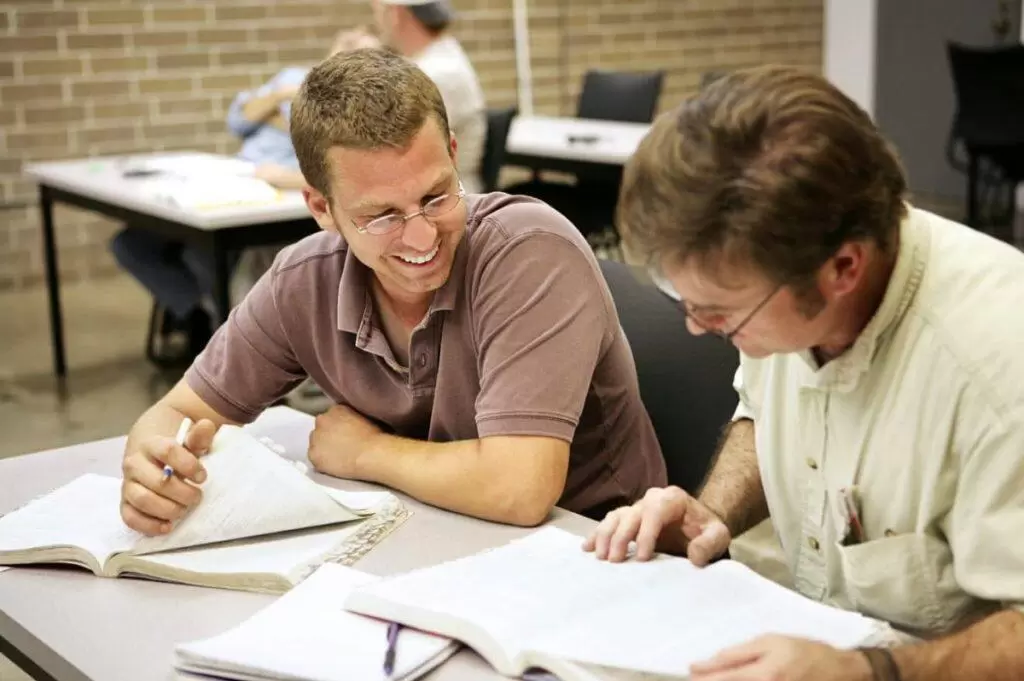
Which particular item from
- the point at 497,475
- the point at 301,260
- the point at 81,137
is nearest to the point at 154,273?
the point at 81,137

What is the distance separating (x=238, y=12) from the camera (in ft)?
21.4

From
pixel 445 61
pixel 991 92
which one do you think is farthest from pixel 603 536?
pixel 991 92

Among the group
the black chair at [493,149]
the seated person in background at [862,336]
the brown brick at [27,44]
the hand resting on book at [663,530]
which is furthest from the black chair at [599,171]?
the seated person in background at [862,336]

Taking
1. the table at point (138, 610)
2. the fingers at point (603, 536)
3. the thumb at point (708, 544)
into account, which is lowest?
the table at point (138, 610)

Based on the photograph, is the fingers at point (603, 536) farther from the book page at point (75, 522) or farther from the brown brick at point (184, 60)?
the brown brick at point (184, 60)

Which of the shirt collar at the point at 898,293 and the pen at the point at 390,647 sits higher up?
the shirt collar at the point at 898,293

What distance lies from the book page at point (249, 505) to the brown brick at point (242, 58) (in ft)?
17.1

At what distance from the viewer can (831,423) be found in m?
1.42

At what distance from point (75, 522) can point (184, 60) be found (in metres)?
5.12

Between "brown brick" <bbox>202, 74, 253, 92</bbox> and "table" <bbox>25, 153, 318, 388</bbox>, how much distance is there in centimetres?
176

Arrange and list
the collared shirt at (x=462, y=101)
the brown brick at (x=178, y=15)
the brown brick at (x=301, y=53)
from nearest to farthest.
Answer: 1. the collared shirt at (x=462, y=101)
2. the brown brick at (x=178, y=15)
3. the brown brick at (x=301, y=53)

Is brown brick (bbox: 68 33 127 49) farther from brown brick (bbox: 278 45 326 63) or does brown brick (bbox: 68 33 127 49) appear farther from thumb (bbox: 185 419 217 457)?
thumb (bbox: 185 419 217 457)

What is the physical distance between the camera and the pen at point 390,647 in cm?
124

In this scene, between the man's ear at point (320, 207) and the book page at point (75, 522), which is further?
the man's ear at point (320, 207)
